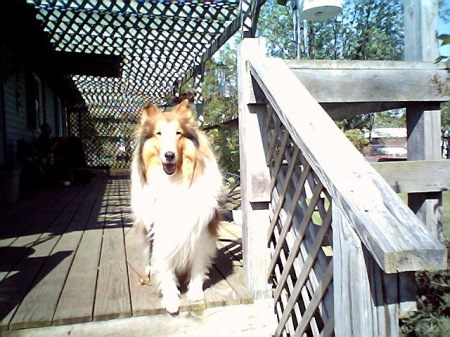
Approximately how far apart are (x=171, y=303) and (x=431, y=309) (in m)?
1.36

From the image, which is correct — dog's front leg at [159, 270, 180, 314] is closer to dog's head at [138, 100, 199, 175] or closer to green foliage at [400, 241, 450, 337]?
dog's head at [138, 100, 199, 175]

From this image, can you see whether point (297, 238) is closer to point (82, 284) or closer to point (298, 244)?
point (298, 244)

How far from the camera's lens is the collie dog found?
2.35 m

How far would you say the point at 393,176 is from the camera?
2.23 meters

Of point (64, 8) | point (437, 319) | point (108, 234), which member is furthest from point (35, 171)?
point (437, 319)

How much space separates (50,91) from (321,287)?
39.6 ft

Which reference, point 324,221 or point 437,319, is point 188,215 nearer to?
point 324,221

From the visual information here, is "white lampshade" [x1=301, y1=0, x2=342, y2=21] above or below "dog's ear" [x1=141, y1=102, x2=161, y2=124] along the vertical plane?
above

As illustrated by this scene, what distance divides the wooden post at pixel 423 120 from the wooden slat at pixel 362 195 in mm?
1041

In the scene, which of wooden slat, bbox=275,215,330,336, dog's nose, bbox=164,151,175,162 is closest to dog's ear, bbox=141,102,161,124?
dog's nose, bbox=164,151,175,162

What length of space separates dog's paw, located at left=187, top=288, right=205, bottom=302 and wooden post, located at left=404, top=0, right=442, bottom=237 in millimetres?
1475

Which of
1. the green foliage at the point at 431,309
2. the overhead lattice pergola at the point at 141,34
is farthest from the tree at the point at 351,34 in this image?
the green foliage at the point at 431,309

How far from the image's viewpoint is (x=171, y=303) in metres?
2.24

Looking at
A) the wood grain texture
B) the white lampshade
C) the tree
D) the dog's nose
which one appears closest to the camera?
the wood grain texture
